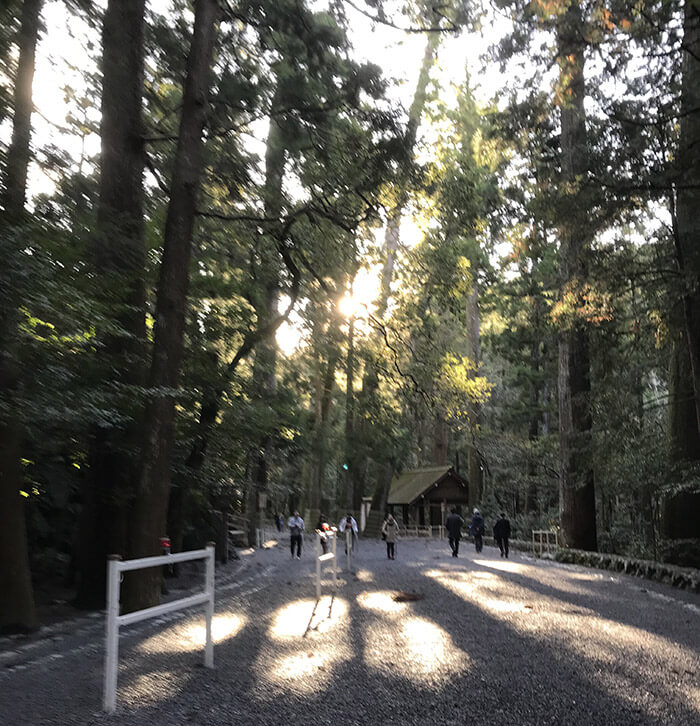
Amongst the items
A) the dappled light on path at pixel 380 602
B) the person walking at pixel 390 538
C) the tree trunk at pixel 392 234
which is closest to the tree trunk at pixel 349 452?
the tree trunk at pixel 392 234

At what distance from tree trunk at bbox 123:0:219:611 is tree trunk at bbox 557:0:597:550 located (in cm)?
632

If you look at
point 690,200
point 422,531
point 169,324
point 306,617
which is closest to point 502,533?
point 690,200

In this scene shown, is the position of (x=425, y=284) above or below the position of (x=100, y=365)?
above

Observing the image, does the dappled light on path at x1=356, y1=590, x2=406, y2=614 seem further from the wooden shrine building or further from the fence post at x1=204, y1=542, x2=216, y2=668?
the wooden shrine building

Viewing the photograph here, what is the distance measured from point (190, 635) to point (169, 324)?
14.1ft

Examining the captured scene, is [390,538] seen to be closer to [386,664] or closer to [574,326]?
[574,326]

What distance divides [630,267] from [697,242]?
1.55 metres

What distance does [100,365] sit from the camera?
8.93 metres

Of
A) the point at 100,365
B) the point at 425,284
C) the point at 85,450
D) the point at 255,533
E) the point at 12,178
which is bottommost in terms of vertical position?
the point at 255,533

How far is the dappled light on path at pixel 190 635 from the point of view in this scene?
6.77 metres

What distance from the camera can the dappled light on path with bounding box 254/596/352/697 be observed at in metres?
5.33

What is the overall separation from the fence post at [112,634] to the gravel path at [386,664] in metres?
0.12

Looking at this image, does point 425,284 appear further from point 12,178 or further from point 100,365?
point 12,178

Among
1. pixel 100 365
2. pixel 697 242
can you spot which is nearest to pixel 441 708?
pixel 100 365
